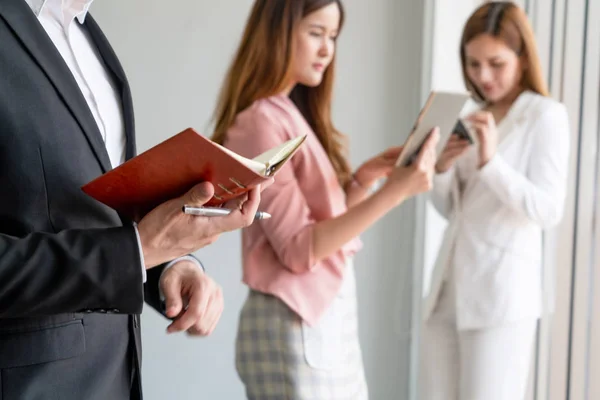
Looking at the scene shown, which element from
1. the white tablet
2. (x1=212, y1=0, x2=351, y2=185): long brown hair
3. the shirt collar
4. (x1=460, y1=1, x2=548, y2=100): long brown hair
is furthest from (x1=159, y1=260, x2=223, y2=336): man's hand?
(x1=460, y1=1, x2=548, y2=100): long brown hair

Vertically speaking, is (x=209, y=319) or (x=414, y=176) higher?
(x=414, y=176)

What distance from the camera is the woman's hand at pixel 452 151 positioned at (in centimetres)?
189

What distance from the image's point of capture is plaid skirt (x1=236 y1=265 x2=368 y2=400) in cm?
147

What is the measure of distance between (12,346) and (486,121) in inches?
56.1

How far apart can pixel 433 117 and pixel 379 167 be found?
0.22 meters

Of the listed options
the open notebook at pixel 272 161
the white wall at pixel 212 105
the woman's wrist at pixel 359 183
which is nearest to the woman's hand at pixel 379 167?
the woman's wrist at pixel 359 183

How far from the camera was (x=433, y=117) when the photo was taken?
1.66 m

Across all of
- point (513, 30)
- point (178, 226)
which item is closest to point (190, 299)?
point (178, 226)

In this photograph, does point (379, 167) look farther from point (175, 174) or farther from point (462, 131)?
point (175, 174)

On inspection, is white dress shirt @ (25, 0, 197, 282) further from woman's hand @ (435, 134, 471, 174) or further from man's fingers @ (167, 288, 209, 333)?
woman's hand @ (435, 134, 471, 174)

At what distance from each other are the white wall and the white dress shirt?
1310 mm

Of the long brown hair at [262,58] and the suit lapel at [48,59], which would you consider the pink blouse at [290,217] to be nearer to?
the long brown hair at [262,58]

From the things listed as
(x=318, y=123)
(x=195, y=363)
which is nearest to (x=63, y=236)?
(x=318, y=123)

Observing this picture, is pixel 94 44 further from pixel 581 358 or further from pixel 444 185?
pixel 581 358
